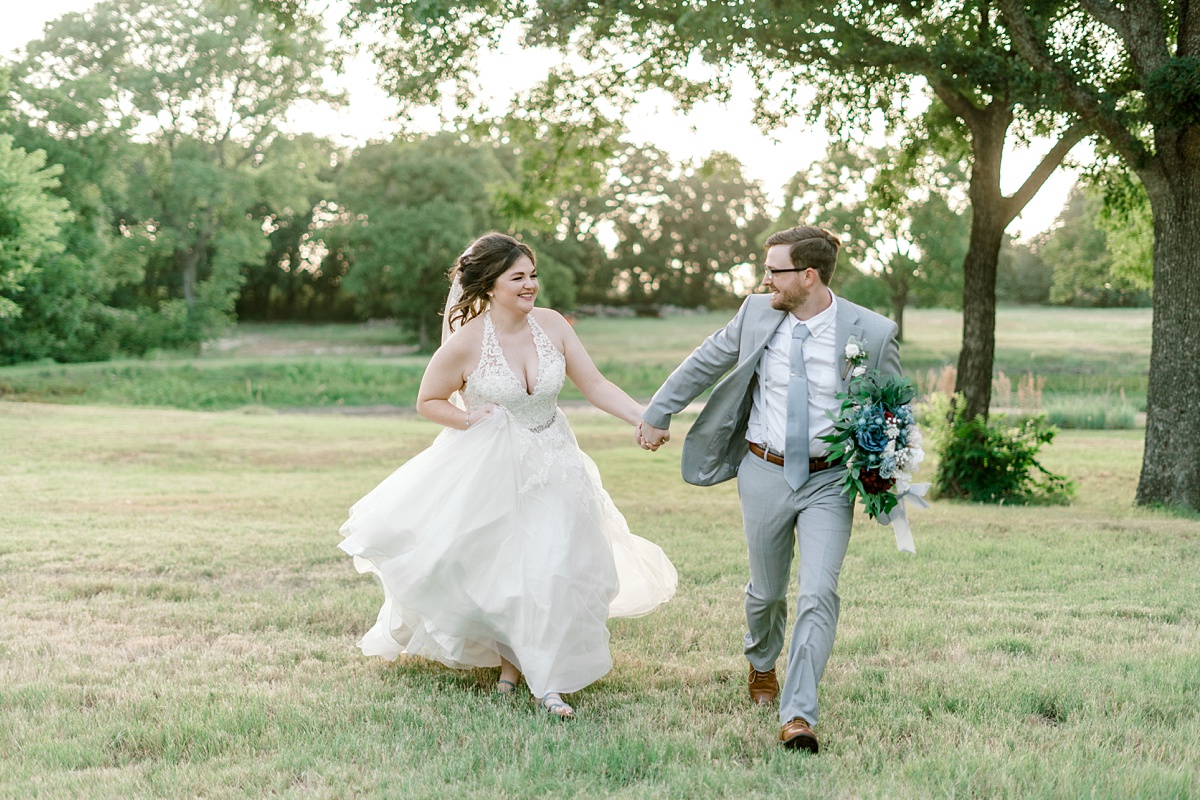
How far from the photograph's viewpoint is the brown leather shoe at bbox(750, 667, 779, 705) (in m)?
5.41

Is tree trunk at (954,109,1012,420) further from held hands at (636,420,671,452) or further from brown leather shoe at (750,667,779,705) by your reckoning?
brown leather shoe at (750,667,779,705)

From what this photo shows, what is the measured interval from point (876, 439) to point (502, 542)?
2.02 meters

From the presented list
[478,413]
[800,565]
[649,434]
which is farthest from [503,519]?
[800,565]

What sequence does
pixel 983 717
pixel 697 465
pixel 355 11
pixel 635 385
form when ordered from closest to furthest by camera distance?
pixel 983 717 < pixel 697 465 < pixel 355 11 < pixel 635 385

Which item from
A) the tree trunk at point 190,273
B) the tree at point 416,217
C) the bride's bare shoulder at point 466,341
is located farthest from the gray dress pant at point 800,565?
the tree trunk at point 190,273

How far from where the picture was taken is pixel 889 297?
155 feet

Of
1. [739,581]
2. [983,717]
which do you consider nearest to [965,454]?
[739,581]

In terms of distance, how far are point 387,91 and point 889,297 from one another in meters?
37.3

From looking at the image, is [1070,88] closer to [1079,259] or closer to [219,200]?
[1079,259]

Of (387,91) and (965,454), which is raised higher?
(387,91)

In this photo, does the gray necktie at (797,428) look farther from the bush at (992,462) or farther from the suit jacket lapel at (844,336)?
the bush at (992,462)

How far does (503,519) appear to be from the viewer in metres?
5.55

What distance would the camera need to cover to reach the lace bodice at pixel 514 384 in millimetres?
5777

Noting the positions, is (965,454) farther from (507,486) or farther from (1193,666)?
(507,486)
